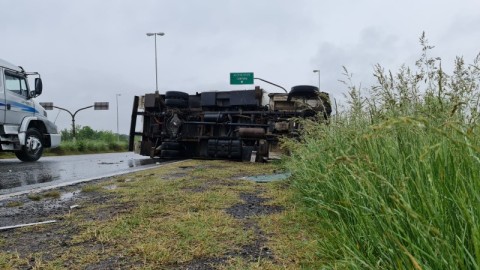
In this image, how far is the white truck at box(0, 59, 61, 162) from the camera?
11.0 meters

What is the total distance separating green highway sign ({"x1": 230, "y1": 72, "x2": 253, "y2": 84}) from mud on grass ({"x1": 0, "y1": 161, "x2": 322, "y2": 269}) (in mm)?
19410

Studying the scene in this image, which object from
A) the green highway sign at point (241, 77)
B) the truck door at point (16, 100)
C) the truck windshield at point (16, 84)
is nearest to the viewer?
the truck door at point (16, 100)

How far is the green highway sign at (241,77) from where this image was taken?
77.8 ft

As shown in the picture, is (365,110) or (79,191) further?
(79,191)

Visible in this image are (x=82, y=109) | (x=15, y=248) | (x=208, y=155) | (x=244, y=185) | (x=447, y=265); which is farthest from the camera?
(x=82, y=109)

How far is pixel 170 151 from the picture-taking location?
10891mm

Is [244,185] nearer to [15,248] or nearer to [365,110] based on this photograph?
[365,110]

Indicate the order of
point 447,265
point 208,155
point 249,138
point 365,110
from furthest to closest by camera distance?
point 208,155
point 249,138
point 365,110
point 447,265

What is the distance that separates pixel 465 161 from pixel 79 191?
490cm

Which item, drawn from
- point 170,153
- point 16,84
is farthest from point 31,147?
point 170,153

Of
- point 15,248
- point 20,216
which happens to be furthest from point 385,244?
point 20,216

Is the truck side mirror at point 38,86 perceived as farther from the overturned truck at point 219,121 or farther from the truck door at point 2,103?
the overturned truck at point 219,121

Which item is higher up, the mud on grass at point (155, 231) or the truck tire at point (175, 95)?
the truck tire at point (175, 95)

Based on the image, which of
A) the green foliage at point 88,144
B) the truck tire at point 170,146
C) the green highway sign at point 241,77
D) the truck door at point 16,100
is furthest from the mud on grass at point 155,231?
the green highway sign at point 241,77
